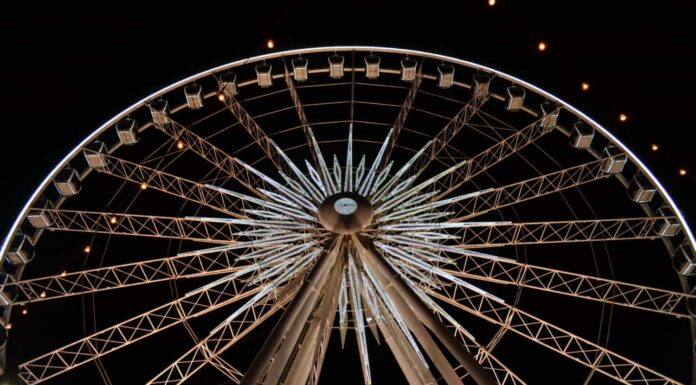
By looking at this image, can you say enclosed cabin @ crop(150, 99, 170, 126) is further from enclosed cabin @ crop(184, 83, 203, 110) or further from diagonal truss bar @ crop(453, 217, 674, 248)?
diagonal truss bar @ crop(453, 217, 674, 248)

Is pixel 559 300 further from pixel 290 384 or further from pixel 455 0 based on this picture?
pixel 290 384

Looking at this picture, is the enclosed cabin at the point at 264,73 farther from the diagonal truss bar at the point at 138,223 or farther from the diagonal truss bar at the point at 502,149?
the diagonal truss bar at the point at 502,149

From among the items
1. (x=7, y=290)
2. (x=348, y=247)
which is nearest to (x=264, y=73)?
(x=348, y=247)

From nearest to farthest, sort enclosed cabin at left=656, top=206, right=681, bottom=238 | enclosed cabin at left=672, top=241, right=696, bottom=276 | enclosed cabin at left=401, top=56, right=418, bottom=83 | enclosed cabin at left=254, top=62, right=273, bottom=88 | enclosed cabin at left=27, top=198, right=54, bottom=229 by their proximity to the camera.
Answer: enclosed cabin at left=672, top=241, right=696, bottom=276, enclosed cabin at left=27, top=198, right=54, bottom=229, enclosed cabin at left=656, top=206, right=681, bottom=238, enclosed cabin at left=401, top=56, right=418, bottom=83, enclosed cabin at left=254, top=62, right=273, bottom=88

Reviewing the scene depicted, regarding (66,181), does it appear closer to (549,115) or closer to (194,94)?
(194,94)

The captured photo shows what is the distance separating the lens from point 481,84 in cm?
2019

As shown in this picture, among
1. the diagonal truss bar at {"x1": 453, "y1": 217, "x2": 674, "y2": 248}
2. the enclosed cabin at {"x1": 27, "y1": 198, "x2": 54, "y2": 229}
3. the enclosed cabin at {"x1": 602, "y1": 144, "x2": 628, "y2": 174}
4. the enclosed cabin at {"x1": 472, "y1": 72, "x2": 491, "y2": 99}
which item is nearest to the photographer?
the diagonal truss bar at {"x1": 453, "y1": 217, "x2": 674, "y2": 248}

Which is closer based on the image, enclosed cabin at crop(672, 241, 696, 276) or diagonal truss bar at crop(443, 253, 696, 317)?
enclosed cabin at crop(672, 241, 696, 276)

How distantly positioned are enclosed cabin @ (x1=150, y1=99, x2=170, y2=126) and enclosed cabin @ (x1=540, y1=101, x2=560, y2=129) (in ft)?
33.2

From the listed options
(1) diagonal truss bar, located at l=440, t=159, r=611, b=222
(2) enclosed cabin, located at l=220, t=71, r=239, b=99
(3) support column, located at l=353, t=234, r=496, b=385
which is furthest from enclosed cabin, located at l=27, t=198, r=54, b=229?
(1) diagonal truss bar, located at l=440, t=159, r=611, b=222

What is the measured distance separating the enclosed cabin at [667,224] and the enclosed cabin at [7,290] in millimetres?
15598

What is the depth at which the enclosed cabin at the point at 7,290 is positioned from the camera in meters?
16.5

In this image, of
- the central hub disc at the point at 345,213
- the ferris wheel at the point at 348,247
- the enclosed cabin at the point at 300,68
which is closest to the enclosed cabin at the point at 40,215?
the ferris wheel at the point at 348,247

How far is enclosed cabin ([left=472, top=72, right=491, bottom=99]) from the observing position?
20.2m
